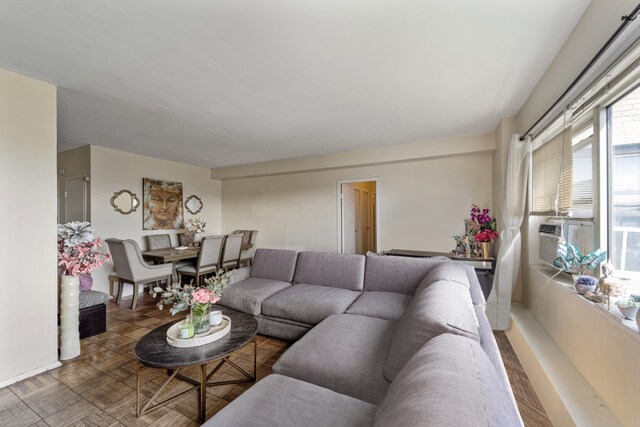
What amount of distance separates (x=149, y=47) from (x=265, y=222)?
159 inches

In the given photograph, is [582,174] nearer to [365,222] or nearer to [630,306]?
[630,306]

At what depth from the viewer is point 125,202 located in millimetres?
4172

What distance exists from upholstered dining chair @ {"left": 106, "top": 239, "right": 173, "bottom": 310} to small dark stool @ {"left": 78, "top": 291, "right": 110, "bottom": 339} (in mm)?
645

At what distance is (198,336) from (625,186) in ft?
8.54

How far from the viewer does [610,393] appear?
1266 mm

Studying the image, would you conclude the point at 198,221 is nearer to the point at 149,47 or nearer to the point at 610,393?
the point at 149,47

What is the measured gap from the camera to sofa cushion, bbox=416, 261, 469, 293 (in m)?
1.93

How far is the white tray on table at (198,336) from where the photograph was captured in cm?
156

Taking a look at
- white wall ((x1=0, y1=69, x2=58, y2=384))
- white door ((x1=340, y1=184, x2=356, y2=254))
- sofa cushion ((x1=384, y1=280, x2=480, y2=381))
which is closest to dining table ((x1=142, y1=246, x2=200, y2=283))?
white wall ((x1=0, y1=69, x2=58, y2=384))

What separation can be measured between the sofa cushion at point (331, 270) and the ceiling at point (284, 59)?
1571 millimetres

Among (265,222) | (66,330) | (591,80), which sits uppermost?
(591,80)

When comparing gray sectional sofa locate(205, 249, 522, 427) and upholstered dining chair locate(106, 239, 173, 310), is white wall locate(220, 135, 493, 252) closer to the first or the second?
gray sectional sofa locate(205, 249, 522, 427)

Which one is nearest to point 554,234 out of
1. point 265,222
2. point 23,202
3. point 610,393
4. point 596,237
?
point 596,237

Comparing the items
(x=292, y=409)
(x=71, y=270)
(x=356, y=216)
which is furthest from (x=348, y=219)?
(x=292, y=409)
